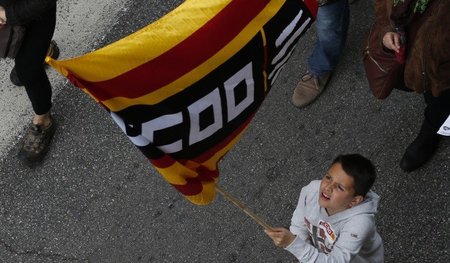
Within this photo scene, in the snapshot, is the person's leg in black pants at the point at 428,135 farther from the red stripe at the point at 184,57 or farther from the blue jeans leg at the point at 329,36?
the red stripe at the point at 184,57

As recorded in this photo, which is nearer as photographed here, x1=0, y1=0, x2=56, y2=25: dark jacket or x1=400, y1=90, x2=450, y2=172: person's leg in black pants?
x1=400, y1=90, x2=450, y2=172: person's leg in black pants

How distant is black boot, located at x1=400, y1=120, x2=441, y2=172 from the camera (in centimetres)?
368

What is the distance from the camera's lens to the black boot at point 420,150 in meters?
3.68

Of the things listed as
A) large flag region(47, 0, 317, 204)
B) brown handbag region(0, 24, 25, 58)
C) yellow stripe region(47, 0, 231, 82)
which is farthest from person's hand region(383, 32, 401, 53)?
brown handbag region(0, 24, 25, 58)

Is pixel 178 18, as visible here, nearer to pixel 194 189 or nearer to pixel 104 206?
pixel 194 189

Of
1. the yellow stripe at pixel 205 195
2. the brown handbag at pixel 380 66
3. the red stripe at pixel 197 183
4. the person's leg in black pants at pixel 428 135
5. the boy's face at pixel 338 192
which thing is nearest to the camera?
the boy's face at pixel 338 192

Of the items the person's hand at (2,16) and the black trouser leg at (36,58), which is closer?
the person's hand at (2,16)

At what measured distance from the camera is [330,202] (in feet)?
9.11

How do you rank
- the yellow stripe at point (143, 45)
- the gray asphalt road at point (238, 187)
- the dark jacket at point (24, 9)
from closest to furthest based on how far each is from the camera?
the yellow stripe at point (143, 45), the dark jacket at point (24, 9), the gray asphalt road at point (238, 187)

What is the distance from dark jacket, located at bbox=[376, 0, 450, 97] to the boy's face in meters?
0.60

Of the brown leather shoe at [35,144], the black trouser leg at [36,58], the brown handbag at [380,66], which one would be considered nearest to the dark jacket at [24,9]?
the black trouser leg at [36,58]

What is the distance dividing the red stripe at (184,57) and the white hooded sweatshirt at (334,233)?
0.78 m

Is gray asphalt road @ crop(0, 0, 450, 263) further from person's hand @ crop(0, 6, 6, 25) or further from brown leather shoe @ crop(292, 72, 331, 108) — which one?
person's hand @ crop(0, 6, 6, 25)

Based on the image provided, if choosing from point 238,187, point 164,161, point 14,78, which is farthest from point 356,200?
point 14,78
